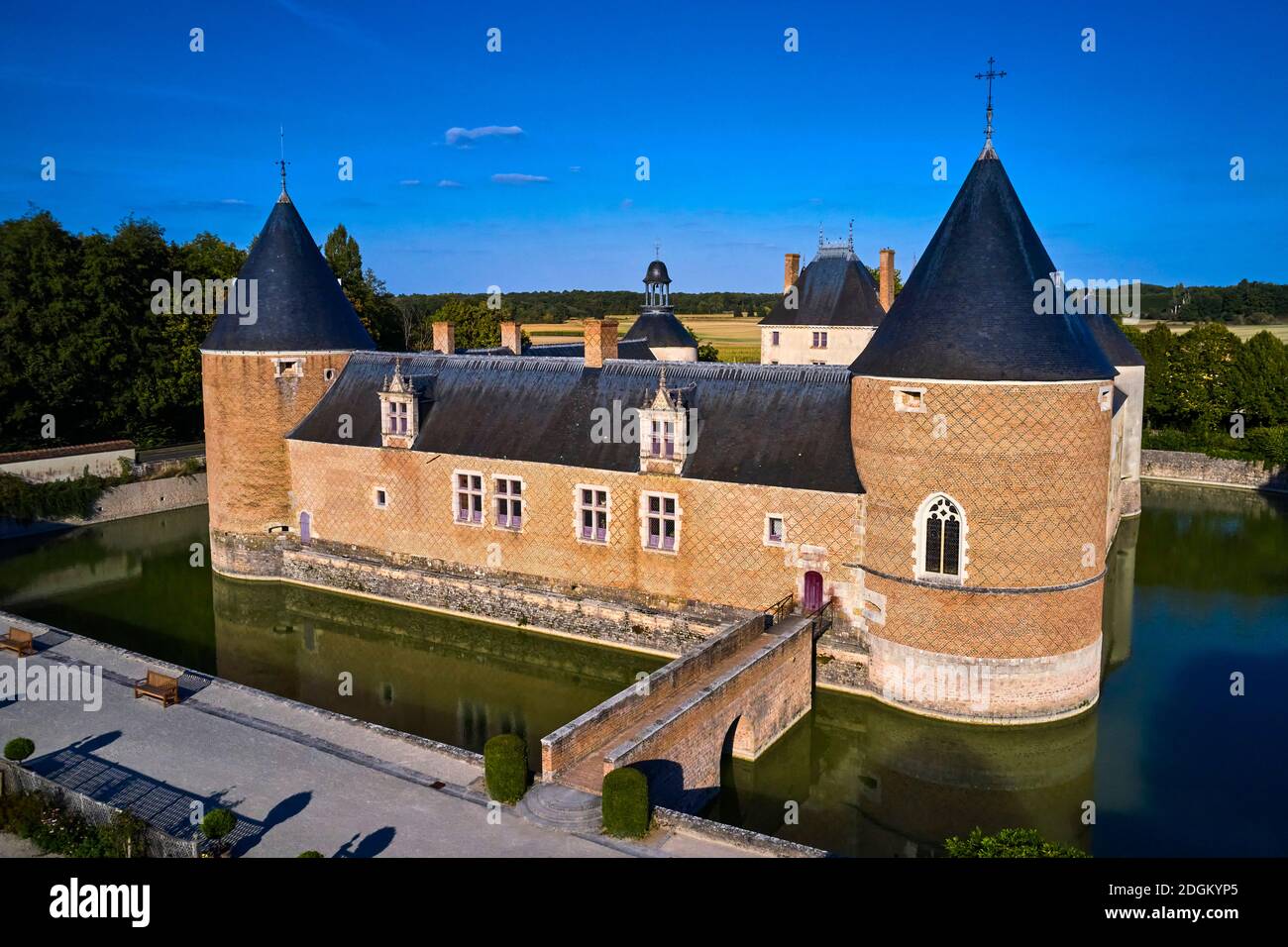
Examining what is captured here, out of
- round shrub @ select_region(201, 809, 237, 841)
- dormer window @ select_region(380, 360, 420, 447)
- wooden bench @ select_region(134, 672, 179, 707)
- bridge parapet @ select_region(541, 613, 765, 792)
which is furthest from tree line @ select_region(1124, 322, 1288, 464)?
round shrub @ select_region(201, 809, 237, 841)

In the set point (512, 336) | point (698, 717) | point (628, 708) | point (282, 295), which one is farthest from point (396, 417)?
point (698, 717)

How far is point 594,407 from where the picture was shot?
2231 cm

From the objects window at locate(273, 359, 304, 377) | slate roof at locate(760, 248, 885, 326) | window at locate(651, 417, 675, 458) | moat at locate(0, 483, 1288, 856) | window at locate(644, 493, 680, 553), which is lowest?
moat at locate(0, 483, 1288, 856)

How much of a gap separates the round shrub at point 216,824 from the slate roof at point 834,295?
29.2 m

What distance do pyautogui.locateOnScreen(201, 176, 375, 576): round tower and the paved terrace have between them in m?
9.20

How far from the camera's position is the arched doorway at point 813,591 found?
18.7 meters

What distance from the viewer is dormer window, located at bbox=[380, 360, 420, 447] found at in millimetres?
23719

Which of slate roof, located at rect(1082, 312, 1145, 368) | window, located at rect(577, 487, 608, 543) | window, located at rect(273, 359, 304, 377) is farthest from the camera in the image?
slate roof, located at rect(1082, 312, 1145, 368)

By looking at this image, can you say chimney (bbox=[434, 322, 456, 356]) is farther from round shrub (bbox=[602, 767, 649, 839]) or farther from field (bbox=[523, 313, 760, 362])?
field (bbox=[523, 313, 760, 362])

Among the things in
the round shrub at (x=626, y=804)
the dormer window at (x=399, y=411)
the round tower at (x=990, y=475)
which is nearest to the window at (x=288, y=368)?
the dormer window at (x=399, y=411)

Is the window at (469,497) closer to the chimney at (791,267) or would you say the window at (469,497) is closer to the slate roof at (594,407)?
the slate roof at (594,407)

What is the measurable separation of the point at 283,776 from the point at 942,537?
11.0 m

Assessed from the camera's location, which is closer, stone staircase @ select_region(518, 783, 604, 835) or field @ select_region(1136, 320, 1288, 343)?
stone staircase @ select_region(518, 783, 604, 835)
